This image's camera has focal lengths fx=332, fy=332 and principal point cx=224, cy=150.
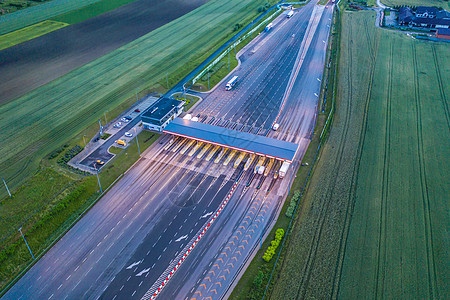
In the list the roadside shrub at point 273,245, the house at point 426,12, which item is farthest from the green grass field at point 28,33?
the house at point 426,12

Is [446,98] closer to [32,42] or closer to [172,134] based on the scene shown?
[172,134]

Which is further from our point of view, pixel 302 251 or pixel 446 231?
pixel 446 231

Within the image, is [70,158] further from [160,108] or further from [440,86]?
[440,86]

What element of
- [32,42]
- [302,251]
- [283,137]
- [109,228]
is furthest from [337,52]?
[32,42]

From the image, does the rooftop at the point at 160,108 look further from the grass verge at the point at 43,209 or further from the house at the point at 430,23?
the house at the point at 430,23

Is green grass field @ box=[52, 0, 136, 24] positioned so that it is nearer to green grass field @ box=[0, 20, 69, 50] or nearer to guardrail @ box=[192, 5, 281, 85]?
green grass field @ box=[0, 20, 69, 50]

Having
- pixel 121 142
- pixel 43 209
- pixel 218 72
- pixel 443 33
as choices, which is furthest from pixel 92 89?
pixel 443 33

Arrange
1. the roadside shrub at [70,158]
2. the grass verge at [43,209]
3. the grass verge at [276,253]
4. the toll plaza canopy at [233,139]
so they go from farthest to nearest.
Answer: the toll plaza canopy at [233,139]
the roadside shrub at [70,158]
the grass verge at [43,209]
the grass verge at [276,253]
